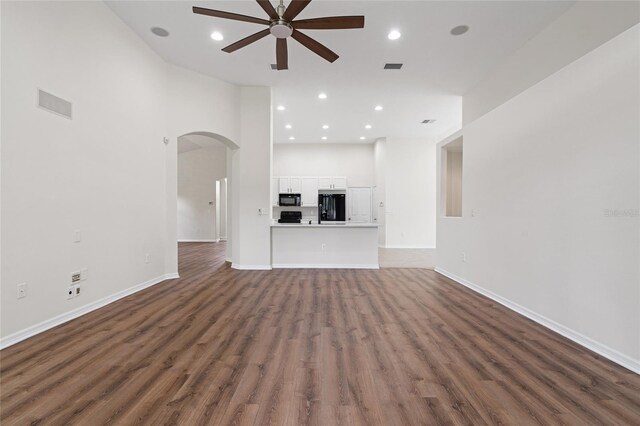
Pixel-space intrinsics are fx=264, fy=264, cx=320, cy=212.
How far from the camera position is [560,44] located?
125 inches

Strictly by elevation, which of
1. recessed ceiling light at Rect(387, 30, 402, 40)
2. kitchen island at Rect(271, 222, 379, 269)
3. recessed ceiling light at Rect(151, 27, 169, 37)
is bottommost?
kitchen island at Rect(271, 222, 379, 269)

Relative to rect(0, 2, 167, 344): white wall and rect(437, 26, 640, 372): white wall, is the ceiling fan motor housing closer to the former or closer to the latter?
rect(0, 2, 167, 344): white wall

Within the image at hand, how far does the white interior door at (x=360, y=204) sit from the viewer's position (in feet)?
30.5

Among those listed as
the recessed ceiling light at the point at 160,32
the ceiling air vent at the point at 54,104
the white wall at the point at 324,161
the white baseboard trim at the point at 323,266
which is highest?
the recessed ceiling light at the point at 160,32

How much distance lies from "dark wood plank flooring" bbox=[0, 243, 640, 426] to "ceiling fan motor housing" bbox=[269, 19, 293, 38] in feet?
9.69

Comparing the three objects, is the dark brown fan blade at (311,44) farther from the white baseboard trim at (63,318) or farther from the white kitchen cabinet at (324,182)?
the white kitchen cabinet at (324,182)

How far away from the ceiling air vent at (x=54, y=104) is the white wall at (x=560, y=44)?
18.1 feet

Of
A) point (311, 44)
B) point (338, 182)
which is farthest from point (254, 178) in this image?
point (338, 182)

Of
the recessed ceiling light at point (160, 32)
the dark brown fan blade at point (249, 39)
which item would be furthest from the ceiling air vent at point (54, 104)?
the dark brown fan blade at point (249, 39)

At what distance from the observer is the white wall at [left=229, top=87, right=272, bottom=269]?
5.25 metres

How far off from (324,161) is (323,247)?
4739mm

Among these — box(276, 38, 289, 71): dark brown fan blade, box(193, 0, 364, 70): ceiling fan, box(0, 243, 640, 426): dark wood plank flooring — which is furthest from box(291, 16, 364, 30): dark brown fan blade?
box(0, 243, 640, 426): dark wood plank flooring

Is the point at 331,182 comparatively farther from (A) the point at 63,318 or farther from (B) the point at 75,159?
(A) the point at 63,318

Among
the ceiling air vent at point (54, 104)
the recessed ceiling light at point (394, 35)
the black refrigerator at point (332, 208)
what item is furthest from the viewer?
the black refrigerator at point (332, 208)
